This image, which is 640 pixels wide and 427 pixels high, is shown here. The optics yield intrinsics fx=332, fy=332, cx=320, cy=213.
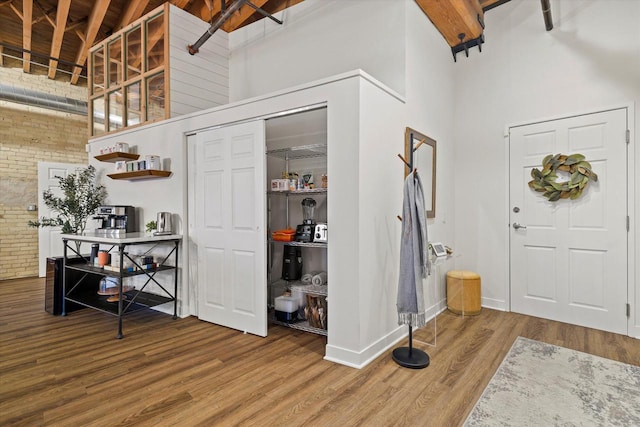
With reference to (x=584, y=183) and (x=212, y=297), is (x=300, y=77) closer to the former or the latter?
(x=212, y=297)

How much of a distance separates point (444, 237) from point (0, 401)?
14.1ft

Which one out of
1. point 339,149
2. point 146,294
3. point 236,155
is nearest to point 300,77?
point 236,155

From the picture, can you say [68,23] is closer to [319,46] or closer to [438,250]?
[319,46]

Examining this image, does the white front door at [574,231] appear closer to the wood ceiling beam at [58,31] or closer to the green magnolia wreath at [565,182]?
the green magnolia wreath at [565,182]

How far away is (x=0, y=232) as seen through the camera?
5992 millimetres

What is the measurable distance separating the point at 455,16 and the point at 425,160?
1.64 metres

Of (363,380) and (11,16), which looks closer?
(363,380)

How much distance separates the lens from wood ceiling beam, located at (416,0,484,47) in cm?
349

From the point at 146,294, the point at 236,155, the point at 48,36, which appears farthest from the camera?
the point at 48,36

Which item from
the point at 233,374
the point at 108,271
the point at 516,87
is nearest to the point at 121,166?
the point at 108,271

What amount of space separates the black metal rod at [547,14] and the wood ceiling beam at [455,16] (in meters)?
0.62

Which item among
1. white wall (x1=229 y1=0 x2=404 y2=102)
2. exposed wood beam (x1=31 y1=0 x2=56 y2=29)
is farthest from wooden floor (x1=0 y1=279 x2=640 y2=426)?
exposed wood beam (x1=31 y1=0 x2=56 y2=29)

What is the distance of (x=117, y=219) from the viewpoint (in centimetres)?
421

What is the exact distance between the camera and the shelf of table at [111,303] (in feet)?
12.0
